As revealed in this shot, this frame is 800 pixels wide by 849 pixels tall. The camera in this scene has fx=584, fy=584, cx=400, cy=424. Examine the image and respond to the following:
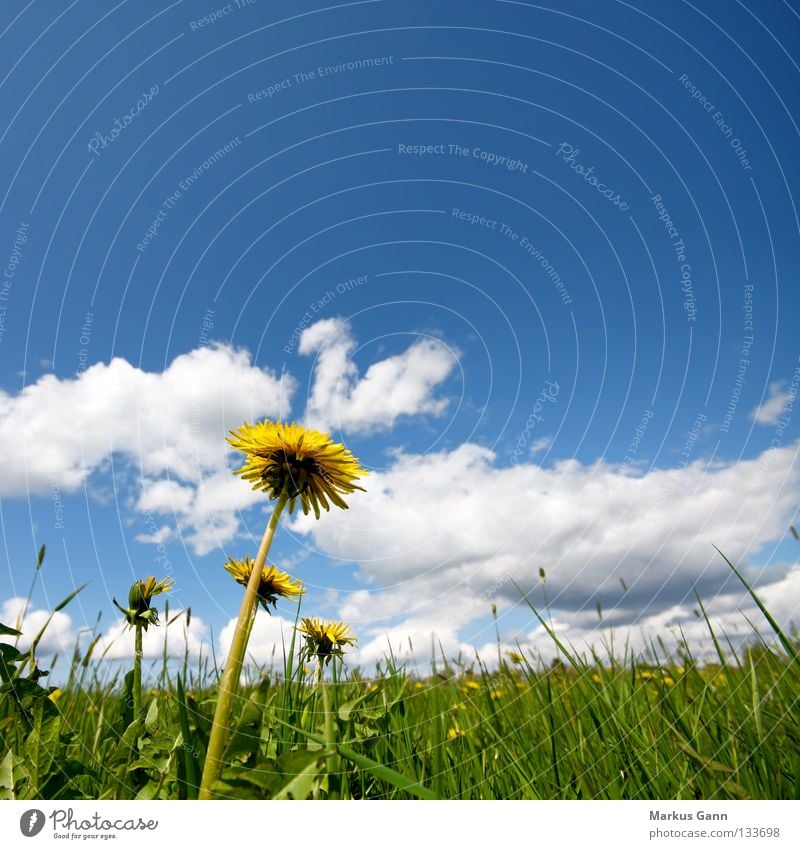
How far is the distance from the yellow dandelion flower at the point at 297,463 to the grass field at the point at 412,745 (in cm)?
62

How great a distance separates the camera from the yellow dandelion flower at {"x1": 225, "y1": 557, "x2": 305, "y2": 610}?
242 cm

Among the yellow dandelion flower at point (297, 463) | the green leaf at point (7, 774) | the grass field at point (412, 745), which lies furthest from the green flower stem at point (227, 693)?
the green leaf at point (7, 774)

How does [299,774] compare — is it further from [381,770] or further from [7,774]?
[7,774]

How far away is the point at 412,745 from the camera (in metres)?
2.42

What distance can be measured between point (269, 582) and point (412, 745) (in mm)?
898

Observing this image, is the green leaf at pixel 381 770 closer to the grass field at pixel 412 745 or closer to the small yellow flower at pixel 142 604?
the grass field at pixel 412 745

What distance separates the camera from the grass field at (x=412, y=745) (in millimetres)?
1720

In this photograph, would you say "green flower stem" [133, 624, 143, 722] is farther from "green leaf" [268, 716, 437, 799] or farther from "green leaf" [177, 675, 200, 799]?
"green leaf" [268, 716, 437, 799]

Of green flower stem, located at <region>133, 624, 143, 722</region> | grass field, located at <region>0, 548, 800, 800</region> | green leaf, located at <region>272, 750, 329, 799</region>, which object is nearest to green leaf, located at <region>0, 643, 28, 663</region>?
grass field, located at <region>0, 548, 800, 800</region>
